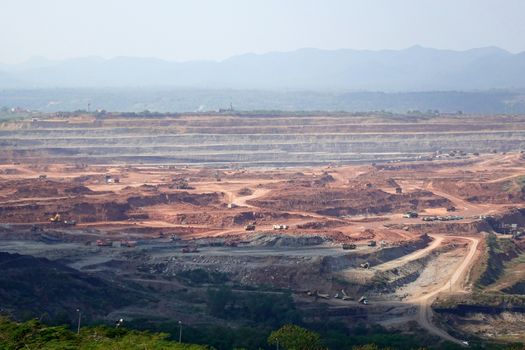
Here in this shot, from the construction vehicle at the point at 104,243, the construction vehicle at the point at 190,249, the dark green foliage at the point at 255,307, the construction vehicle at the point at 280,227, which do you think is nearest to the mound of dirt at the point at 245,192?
the construction vehicle at the point at 280,227

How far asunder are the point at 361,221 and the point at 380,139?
58.1 m

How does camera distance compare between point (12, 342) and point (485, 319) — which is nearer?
point (12, 342)

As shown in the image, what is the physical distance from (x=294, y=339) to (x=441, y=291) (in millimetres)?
21204

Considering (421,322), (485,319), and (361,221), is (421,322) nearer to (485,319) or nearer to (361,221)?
(485,319)

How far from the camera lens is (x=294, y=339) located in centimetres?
3647

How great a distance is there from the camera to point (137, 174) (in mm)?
104938

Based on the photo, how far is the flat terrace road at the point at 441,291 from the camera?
155 feet

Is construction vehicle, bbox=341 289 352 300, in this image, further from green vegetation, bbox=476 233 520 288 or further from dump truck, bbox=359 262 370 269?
green vegetation, bbox=476 233 520 288

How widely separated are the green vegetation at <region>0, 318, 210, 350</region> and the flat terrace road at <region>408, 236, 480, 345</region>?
20.4m

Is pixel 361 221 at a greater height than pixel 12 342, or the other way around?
pixel 12 342

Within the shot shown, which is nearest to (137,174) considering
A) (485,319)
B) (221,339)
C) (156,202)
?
(156,202)

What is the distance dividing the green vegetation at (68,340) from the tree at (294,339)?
6.97m

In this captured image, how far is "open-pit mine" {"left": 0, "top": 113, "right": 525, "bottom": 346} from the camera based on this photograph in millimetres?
50781

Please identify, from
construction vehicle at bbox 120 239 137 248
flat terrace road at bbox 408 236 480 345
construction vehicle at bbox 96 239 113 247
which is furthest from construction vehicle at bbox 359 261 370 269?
construction vehicle at bbox 96 239 113 247
